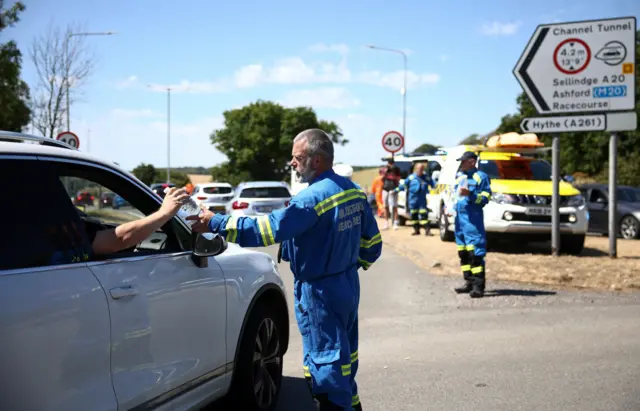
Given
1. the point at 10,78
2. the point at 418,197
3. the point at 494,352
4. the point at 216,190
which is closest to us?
the point at 494,352

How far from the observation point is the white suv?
9.27 ft

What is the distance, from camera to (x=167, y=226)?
4246mm

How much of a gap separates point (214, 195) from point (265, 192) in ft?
31.4

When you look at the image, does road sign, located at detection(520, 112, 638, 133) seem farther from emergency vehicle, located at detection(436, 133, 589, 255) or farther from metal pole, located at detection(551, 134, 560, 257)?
emergency vehicle, located at detection(436, 133, 589, 255)

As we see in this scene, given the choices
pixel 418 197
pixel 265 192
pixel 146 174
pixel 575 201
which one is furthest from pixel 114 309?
pixel 146 174

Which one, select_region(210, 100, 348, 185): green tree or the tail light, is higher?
select_region(210, 100, 348, 185): green tree

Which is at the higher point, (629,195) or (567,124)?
(567,124)

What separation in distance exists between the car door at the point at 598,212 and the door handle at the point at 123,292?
18334 mm

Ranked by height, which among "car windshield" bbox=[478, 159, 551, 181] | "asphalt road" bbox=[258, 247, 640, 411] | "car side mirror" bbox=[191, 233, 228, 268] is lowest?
"asphalt road" bbox=[258, 247, 640, 411]

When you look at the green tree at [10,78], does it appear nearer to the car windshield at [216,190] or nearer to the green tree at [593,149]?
the car windshield at [216,190]

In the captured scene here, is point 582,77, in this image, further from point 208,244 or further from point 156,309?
point 156,309

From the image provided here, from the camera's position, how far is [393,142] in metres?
21.1

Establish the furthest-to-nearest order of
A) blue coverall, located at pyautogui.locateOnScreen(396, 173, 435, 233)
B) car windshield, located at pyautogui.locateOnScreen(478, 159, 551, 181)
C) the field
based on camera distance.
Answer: blue coverall, located at pyautogui.locateOnScreen(396, 173, 435, 233) < car windshield, located at pyautogui.locateOnScreen(478, 159, 551, 181) < the field

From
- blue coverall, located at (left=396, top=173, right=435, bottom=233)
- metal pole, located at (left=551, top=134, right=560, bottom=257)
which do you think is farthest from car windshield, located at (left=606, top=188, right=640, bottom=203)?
metal pole, located at (left=551, top=134, right=560, bottom=257)
